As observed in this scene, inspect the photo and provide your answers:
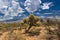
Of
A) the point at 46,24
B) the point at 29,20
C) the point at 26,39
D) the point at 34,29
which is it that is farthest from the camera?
the point at 46,24

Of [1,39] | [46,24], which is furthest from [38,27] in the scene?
[1,39]

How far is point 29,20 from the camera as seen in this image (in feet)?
108

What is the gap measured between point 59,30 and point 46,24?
11.5m

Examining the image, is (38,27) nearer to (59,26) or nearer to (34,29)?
(34,29)

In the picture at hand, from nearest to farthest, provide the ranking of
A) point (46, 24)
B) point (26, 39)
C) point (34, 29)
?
point (26, 39), point (34, 29), point (46, 24)

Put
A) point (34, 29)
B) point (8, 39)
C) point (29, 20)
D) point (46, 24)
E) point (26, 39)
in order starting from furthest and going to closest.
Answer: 1. point (46, 24)
2. point (34, 29)
3. point (29, 20)
4. point (26, 39)
5. point (8, 39)

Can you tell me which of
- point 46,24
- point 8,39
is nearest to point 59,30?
point 8,39

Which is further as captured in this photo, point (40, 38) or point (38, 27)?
point (38, 27)

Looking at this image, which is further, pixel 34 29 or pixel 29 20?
pixel 34 29

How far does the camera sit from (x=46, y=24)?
39.8 metres

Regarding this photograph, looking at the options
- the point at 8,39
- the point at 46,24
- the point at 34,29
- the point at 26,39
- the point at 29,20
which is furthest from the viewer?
the point at 46,24

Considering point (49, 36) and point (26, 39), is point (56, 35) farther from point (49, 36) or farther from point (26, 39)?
point (26, 39)

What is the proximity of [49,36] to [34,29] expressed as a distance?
7689mm

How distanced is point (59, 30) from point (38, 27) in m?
8.45
